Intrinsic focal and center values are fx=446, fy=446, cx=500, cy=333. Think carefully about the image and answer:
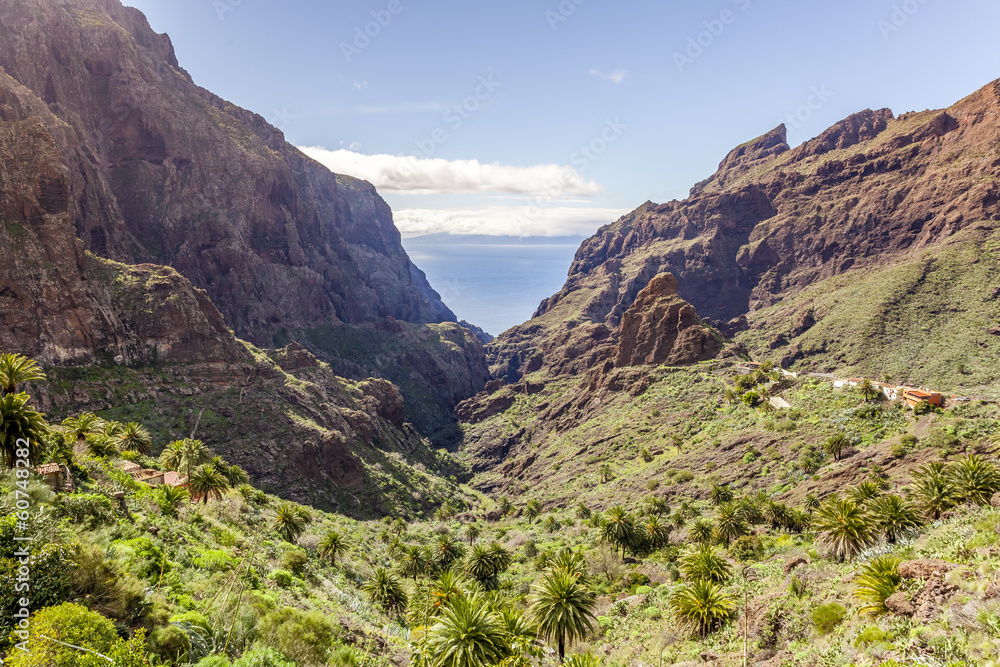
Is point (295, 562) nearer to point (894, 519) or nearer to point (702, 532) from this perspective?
point (702, 532)

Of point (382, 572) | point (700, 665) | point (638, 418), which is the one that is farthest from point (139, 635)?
point (638, 418)

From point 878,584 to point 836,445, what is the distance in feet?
129

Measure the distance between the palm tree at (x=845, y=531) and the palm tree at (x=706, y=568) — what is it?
254 inches

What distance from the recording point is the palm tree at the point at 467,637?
18.5 m

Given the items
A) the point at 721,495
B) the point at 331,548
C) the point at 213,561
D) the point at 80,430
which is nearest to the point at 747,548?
the point at 721,495

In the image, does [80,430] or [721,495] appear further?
[721,495]

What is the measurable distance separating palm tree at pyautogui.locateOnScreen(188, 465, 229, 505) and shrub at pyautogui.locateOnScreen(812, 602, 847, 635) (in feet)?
156

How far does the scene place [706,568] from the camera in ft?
99.0

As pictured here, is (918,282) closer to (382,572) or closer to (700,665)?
(700,665)

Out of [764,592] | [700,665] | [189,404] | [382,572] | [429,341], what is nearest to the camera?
[700,665]

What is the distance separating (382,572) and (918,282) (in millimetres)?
135270

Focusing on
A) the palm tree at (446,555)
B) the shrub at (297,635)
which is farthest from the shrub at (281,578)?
the palm tree at (446,555)

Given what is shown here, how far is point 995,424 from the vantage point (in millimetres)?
41781

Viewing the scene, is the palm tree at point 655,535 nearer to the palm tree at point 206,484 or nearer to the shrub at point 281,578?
the shrub at point 281,578
